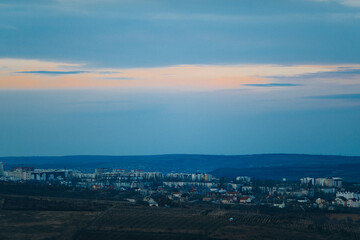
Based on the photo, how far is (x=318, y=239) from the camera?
38.1 meters

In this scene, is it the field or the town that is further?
the town

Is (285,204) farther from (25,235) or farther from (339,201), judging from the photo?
(25,235)

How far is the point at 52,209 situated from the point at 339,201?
3340 centimetres

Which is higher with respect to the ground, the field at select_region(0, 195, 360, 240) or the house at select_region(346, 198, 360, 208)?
the house at select_region(346, 198, 360, 208)

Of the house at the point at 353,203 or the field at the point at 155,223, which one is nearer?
the field at the point at 155,223

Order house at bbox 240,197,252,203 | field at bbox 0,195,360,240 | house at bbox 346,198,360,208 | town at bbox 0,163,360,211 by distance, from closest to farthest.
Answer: field at bbox 0,195,360,240 → town at bbox 0,163,360,211 → house at bbox 346,198,360,208 → house at bbox 240,197,252,203

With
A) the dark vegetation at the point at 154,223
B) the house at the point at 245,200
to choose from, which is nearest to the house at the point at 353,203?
the house at the point at 245,200

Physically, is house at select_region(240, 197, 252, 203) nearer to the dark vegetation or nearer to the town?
the town

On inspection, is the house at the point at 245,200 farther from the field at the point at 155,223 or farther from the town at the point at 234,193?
the field at the point at 155,223

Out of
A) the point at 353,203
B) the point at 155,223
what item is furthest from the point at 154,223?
the point at 353,203

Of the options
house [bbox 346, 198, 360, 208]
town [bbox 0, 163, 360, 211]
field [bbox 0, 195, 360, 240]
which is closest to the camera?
field [bbox 0, 195, 360, 240]

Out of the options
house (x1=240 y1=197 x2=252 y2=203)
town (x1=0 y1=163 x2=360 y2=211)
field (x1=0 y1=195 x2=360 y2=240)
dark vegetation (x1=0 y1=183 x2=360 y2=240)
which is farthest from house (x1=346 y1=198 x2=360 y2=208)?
field (x1=0 y1=195 x2=360 y2=240)

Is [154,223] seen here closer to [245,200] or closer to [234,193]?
[245,200]

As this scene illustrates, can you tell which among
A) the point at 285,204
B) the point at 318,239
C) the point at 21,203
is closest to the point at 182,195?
the point at 285,204
